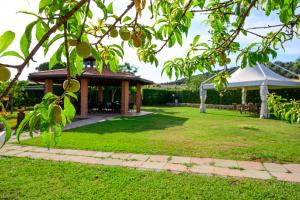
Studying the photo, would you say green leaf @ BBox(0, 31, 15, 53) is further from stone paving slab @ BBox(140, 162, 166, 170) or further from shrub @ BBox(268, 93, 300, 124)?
stone paving slab @ BBox(140, 162, 166, 170)

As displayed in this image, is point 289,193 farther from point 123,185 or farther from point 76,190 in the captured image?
point 76,190

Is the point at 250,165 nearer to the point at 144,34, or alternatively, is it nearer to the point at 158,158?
the point at 158,158

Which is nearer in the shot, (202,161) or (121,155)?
(202,161)

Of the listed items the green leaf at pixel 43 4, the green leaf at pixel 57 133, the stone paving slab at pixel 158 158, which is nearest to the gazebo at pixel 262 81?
the stone paving slab at pixel 158 158

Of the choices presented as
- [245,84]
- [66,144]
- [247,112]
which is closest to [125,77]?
[245,84]

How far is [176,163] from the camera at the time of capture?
240 inches

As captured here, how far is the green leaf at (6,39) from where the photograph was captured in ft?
2.62

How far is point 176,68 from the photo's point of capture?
8.57 feet

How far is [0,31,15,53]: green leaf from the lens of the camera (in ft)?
2.62

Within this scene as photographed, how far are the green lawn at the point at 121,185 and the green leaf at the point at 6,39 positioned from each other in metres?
3.82

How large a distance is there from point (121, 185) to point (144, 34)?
11.7 feet

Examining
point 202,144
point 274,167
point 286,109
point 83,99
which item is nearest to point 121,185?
point 286,109

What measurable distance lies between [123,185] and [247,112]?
68.2 ft

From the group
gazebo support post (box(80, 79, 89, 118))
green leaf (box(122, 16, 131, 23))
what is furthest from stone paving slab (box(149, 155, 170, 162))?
gazebo support post (box(80, 79, 89, 118))
